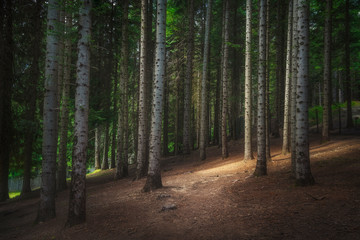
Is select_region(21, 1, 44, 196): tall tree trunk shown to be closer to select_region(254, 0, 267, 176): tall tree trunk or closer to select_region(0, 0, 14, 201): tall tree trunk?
select_region(0, 0, 14, 201): tall tree trunk

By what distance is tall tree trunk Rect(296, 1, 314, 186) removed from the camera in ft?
21.2

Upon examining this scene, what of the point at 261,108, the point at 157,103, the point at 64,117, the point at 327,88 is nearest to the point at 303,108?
the point at 261,108

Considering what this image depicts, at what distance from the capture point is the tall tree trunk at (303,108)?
21.2ft

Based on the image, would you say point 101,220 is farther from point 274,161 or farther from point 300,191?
point 274,161

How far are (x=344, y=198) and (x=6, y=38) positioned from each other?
1470cm

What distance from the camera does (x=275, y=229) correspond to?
4.33 m

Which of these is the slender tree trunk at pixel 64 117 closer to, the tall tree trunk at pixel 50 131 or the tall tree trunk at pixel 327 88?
the tall tree trunk at pixel 50 131

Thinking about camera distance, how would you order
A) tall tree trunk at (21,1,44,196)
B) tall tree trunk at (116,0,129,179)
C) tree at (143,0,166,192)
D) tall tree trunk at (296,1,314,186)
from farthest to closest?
1. tall tree trunk at (116,0,129,179)
2. tall tree trunk at (21,1,44,196)
3. tree at (143,0,166,192)
4. tall tree trunk at (296,1,314,186)

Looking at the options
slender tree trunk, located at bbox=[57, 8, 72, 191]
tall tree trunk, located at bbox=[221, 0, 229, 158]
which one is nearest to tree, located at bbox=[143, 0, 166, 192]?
slender tree trunk, located at bbox=[57, 8, 72, 191]

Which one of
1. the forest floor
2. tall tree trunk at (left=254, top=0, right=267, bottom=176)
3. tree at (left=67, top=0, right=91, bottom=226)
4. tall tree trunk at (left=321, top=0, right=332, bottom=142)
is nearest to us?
the forest floor

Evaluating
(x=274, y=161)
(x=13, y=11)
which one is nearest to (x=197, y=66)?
(x=274, y=161)

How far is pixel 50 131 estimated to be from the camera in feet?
23.8

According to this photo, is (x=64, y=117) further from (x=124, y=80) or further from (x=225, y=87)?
(x=225, y=87)

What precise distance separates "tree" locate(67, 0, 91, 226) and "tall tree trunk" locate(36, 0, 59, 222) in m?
1.57
